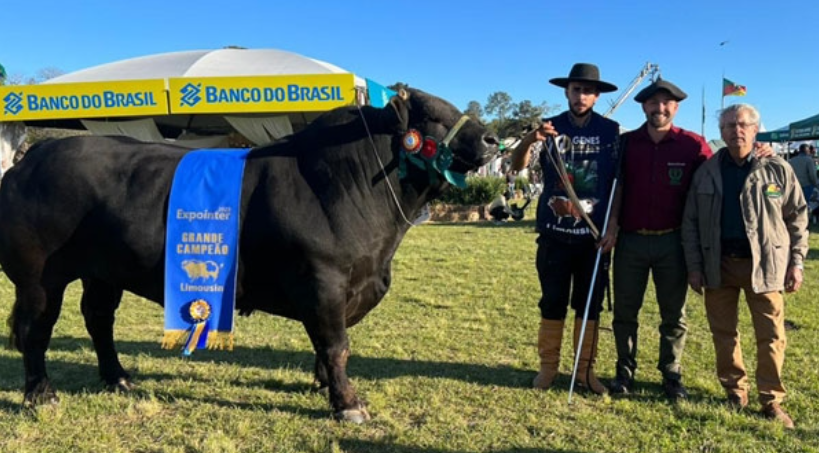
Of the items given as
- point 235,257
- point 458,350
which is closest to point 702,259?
point 458,350

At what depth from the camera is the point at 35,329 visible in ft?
12.3

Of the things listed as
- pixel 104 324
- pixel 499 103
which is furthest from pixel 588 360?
pixel 499 103

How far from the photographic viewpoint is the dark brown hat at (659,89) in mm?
3818

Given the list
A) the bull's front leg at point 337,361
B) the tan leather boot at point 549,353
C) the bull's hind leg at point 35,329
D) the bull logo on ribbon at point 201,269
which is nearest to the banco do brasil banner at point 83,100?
the bull's hind leg at point 35,329

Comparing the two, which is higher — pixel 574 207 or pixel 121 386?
pixel 574 207

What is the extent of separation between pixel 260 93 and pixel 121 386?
8814 mm

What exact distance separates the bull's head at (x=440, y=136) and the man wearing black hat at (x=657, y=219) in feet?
3.68

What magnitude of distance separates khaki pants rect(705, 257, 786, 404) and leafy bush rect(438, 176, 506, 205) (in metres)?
14.5

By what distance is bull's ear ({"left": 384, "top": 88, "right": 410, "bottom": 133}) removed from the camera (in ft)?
11.5

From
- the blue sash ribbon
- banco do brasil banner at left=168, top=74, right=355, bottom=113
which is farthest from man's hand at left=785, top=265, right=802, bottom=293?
banco do brasil banner at left=168, top=74, right=355, bottom=113

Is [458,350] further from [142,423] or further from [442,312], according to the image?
[142,423]

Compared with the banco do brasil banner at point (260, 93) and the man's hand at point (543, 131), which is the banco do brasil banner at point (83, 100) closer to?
the banco do brasil banner at point (260, 93)

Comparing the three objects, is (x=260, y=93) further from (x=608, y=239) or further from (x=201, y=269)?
(x=608, y=239)

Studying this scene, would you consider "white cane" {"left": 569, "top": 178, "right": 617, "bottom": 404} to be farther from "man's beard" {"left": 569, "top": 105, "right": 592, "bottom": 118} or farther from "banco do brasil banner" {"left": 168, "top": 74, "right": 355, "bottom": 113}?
"banco do brasil banner" {"left": 168, "top": 74, "right": 355, "bottom": 113}
